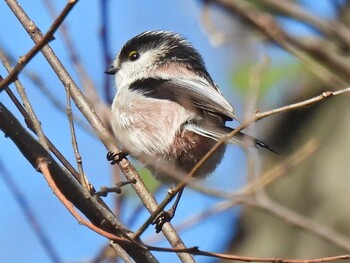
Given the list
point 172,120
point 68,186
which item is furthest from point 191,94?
point 68,186

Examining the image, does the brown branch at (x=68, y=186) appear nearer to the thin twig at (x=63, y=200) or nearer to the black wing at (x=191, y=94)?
the thin twig at (x=63, y=200)

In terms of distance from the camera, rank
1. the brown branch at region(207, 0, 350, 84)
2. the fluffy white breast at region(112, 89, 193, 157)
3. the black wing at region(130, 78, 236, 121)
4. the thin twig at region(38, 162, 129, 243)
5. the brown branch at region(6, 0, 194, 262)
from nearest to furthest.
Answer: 1. the thin twig at region(38, 162, 129, 243)
2. the brown branch at region(6, 0, 194, 262)
3. the brown branch at region(207, 0, 350, 84)
4. the black wing at region(130, 78, 236, 121)
5. the fluffy white breast at region(112, 89, 193, 157)

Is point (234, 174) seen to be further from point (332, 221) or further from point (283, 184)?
point (332, 221)

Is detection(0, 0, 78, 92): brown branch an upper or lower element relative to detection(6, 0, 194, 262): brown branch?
lower

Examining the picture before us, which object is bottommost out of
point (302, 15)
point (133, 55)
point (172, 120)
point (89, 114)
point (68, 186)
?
point (68, 186)

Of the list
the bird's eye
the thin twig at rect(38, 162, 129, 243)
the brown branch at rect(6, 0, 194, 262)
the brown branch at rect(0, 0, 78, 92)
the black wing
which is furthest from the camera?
the bird's eye

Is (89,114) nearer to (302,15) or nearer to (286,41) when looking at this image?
(286,41)

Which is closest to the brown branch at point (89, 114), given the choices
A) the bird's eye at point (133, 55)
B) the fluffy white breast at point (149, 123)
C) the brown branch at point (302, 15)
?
the fluffy white breast at point (149, 123)

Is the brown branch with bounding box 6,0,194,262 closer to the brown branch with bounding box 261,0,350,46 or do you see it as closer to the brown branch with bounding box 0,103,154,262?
the brown branch with bounding box 0,103,154,262

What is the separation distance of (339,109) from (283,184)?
27.1 inches

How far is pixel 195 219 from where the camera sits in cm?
323

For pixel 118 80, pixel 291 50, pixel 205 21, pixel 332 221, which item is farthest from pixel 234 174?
pixel 291 50

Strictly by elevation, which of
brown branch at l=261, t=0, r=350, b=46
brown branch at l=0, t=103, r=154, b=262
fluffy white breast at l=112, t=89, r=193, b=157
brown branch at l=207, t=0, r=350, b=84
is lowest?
brown branch at l=0, t=103, r=154, b=262

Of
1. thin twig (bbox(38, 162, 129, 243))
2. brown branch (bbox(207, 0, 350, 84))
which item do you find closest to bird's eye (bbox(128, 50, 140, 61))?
brown branch (bbox(207, 0, 350, 84))
